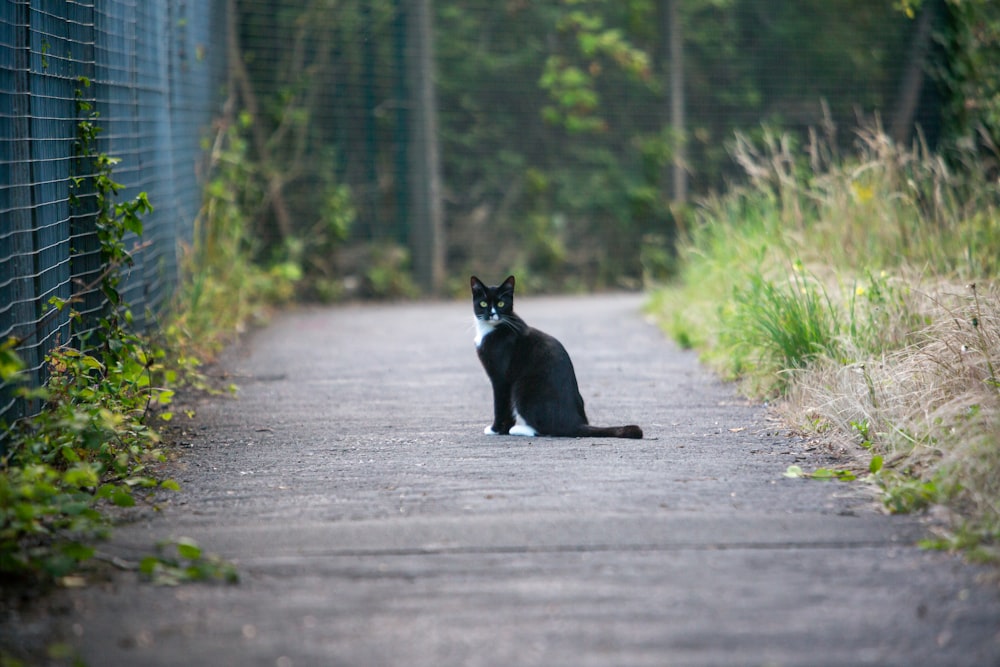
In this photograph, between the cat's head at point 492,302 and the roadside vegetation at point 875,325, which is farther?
the cat's head at point 492,302

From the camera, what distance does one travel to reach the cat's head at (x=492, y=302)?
15.4 ft

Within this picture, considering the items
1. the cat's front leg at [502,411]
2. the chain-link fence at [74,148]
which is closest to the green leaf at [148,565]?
the chain-link fence at [74,148]

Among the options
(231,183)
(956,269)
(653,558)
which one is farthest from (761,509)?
(231,183)

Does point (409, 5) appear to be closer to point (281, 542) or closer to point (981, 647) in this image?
point (281, 542)

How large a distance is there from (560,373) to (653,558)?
1595mm

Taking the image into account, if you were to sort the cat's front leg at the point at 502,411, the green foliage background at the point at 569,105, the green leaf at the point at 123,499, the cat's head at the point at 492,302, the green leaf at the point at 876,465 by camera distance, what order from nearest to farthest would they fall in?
the green leaf at the point at 123,499 < the green leaf at the point at 876,465 < the cat's front leg at the point at 502,411 < the cat's head at the point at 492,302 < the green foliage background at the point at 569,105

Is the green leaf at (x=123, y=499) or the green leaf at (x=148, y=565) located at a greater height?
the green leaf at (x=123, y=499)

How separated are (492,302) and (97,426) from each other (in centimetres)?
175

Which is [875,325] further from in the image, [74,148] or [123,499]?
[74,148]

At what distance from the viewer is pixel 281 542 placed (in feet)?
10.1

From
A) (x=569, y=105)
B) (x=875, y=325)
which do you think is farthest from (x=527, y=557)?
(x=569, y=105)

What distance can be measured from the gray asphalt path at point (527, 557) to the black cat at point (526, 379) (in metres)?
0.09

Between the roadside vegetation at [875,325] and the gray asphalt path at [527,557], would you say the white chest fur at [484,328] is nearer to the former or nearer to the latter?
the gray asphalt path at [527,557]

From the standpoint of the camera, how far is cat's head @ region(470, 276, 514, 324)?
4.69 meters
